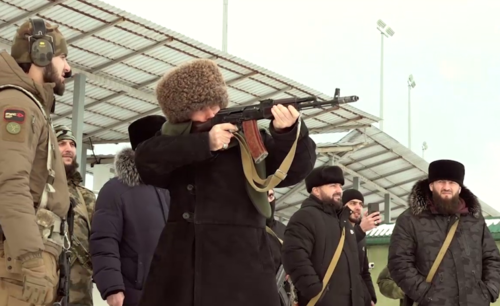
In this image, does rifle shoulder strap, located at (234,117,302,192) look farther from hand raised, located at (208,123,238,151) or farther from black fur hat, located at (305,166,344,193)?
black fur hat, located at (305,166,344,193)

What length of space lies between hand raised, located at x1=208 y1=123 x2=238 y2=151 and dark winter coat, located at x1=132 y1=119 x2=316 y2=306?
3cm

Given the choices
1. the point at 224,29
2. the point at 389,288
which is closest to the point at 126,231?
the point at 389,288

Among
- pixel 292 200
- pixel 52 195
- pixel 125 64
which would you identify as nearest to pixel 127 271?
pixel 52 195

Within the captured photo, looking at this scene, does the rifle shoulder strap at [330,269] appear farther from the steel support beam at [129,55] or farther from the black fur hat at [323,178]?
the steel support beam at [129,55]

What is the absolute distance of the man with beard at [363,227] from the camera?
9148mm

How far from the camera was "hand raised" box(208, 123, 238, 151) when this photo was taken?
4324mm

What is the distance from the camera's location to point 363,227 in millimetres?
9414

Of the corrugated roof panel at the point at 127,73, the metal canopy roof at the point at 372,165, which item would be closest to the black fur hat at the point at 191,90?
the corrugated roof panel at the point at 127,73

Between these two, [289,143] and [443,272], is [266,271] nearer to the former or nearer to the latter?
[289,143]

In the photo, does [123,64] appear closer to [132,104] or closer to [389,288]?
[132,104]

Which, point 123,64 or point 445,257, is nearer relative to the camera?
point 445,257

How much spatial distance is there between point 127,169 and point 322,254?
242cm

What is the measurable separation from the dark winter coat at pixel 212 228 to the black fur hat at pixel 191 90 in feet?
0.53

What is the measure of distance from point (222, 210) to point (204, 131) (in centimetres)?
40
